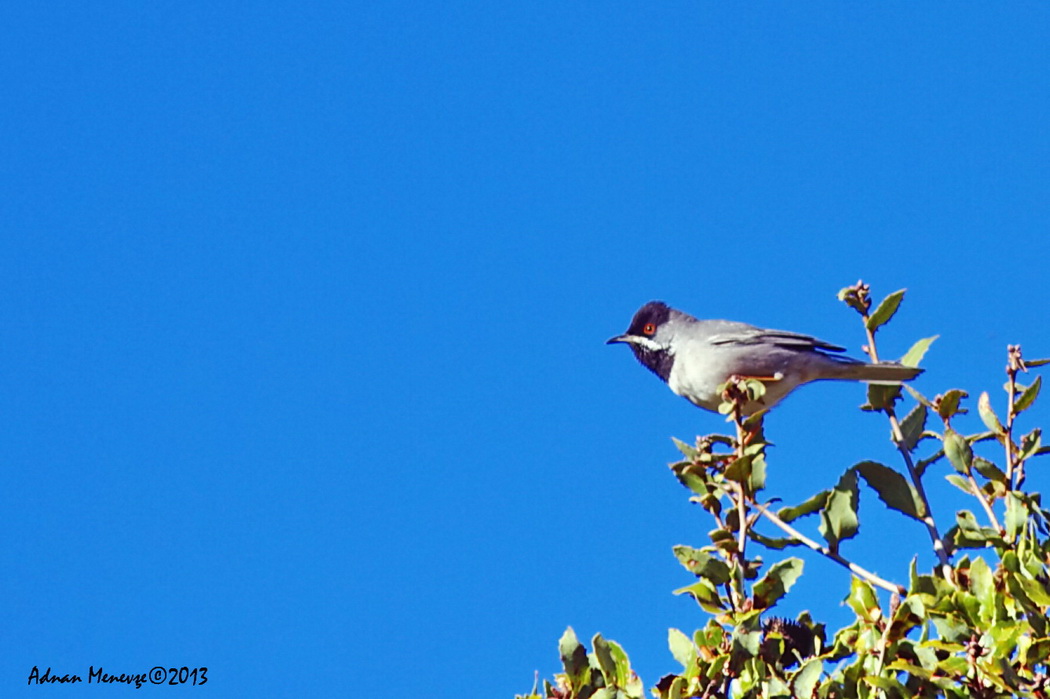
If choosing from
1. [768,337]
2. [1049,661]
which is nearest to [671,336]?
[768,337]

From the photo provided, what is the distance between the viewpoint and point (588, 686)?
11.2ft

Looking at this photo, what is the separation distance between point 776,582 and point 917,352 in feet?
3.97

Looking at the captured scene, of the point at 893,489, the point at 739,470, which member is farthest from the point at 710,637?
the point at 893,489

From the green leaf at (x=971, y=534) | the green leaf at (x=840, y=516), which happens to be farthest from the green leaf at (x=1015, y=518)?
the green leaf at (x=840, y=516)

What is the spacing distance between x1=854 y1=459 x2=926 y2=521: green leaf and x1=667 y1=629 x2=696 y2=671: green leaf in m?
0.79

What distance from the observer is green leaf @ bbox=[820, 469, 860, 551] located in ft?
11.4

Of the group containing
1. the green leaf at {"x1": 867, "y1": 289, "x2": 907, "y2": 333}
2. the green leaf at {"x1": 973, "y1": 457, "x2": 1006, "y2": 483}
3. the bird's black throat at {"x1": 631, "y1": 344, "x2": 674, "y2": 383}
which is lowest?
the green leaf at {"x1": 973, "y1": 457, "x2": 1006, "y2": 483}

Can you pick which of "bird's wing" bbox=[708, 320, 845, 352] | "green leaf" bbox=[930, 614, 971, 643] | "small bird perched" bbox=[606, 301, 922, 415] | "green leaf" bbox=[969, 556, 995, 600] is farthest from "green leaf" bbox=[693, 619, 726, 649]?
"bird's wing" bbox=[708, 320, 845, 352]

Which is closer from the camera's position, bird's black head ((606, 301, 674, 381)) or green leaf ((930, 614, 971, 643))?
green leaf ((930, 614, 971, 643))

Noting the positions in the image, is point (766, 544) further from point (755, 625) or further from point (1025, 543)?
point (1025, 543)

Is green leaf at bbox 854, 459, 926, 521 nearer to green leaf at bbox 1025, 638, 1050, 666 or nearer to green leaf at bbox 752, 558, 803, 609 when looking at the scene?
green leaf at bbox 752, 558, 803, 609

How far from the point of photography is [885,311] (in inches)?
163

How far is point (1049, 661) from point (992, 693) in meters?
0.17

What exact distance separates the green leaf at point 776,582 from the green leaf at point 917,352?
1.09 m
